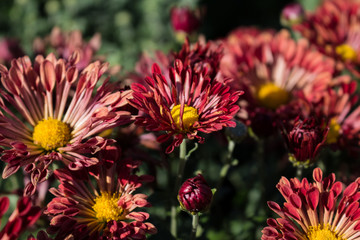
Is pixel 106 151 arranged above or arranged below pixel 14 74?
below

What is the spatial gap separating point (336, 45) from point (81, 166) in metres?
1.26

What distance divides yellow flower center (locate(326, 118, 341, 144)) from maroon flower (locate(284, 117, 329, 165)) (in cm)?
19

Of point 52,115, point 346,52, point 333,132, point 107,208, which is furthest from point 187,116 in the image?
point 346,52

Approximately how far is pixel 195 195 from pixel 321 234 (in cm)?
34

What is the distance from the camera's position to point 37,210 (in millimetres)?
751

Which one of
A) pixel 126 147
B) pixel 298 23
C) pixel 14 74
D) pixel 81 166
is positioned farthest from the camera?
pixel 298 23

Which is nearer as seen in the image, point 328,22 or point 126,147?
point 126,147

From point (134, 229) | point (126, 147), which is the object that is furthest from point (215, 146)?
point (134, 229)

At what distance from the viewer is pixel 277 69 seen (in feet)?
5.15

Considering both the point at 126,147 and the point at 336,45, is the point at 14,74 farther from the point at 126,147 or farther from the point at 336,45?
the point at 336,45

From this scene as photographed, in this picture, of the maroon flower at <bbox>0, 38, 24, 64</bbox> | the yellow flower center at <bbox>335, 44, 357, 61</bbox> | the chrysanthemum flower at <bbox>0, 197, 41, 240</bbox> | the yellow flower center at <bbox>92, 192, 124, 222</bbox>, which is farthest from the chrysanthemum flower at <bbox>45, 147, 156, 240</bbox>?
the yellow flower center at <bbox>335, 44, 357, 61</bbox>

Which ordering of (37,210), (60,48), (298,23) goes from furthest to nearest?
(298,23), (60,48), (37,210)

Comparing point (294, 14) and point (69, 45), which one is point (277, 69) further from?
point (69, 45)

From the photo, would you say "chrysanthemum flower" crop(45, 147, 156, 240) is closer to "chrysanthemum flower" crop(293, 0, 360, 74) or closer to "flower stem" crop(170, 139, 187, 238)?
"flower stem" crop(170, 139, 187, 238)
